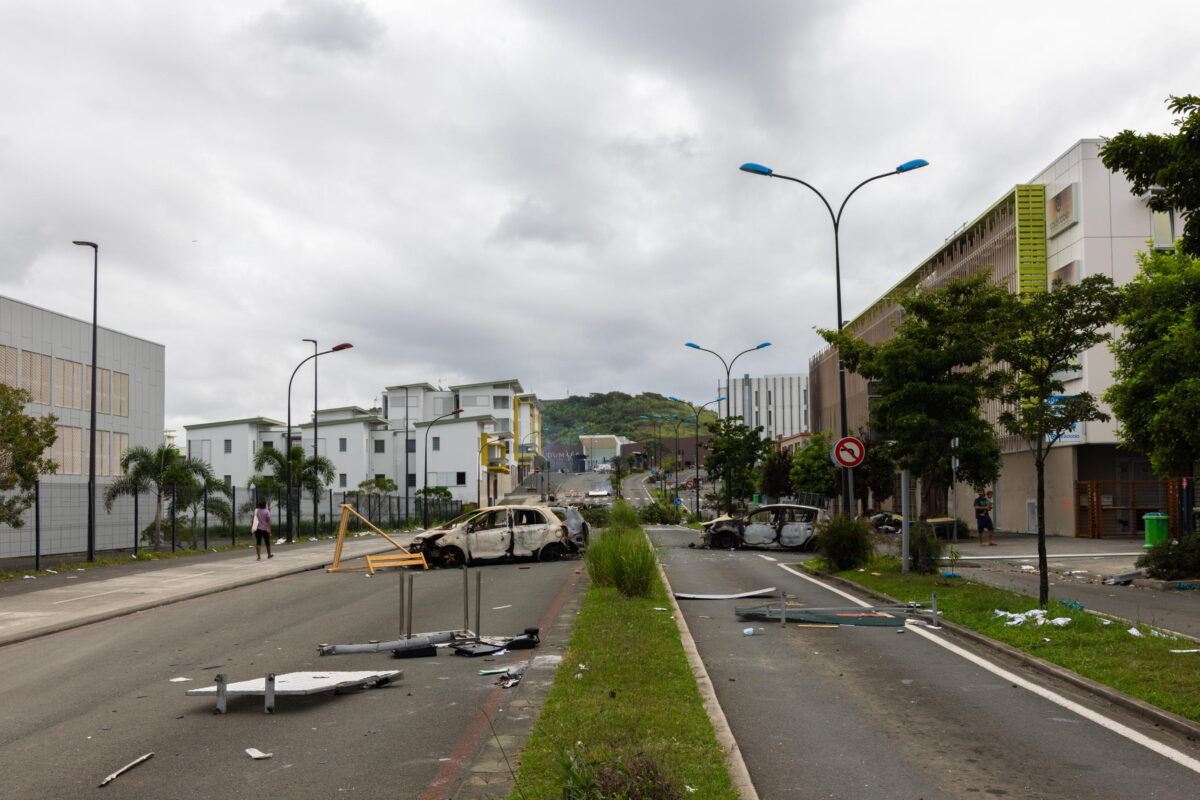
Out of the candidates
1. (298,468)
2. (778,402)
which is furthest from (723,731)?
(778,402)

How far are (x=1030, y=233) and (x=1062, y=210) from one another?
1828 millimetres

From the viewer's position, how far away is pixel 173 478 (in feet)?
121

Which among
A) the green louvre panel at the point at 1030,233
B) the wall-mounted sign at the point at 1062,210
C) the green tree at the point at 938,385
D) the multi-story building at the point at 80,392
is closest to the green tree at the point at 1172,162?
the green tree at the point at 938,385

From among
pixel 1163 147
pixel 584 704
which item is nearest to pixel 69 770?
pixel 584 704

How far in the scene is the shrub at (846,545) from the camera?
21094 mm

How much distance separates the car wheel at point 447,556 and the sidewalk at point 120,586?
357cm

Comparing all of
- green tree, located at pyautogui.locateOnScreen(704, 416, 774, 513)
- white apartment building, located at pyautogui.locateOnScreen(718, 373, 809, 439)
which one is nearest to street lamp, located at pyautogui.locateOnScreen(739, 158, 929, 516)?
green tree, located at pyautogui.locateOnScreen(704, 416, 774, 513)

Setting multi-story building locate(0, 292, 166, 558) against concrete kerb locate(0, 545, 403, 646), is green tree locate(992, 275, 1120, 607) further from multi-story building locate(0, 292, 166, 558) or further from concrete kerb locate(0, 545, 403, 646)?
multi-story building locate(0, 292, 166, 558)

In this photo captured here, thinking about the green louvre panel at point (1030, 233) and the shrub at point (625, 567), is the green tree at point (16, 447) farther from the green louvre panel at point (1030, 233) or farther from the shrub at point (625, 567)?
the green louvre panel at point (1030, 233)

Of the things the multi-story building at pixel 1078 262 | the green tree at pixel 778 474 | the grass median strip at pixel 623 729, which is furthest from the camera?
the green tree at pixel 778 474

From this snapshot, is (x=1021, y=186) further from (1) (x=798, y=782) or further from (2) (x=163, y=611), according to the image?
(1) (x=798, y=782)

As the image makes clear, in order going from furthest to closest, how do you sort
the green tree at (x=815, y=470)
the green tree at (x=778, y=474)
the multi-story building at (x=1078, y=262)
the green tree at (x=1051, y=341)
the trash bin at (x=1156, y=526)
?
the green tree at (x=778, y=474) → the green tree at (x=815, y=470) → the multi-story building at (x=1078, y=262) → the trash bin at (x=1156, y=526) → the green tree at (x=1051, y=341)

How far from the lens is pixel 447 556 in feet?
82.8

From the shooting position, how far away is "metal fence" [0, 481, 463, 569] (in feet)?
95.3
